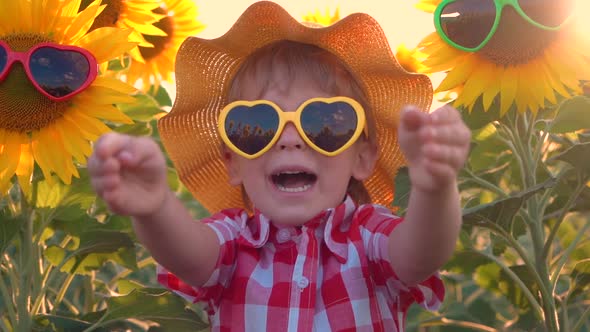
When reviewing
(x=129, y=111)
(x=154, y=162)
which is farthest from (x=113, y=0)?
(x=154, y=162)

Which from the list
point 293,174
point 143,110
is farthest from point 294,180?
point 143,110

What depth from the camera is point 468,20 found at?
2.58 meters

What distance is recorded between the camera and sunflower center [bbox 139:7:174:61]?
142 inches

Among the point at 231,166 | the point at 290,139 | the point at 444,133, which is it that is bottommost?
the point at 231,166

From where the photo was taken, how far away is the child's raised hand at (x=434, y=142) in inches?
64.1

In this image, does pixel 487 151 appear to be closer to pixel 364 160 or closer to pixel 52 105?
pixel 364 160

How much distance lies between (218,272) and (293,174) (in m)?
0.25

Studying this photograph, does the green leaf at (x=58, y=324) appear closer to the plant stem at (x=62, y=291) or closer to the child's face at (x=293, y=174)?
the plant stem at (x=62, y=291)

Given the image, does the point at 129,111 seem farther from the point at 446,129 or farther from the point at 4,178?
the point at 446,129

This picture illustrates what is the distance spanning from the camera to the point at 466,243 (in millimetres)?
3205

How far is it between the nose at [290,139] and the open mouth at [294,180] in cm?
6

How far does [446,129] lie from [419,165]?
0.29ft

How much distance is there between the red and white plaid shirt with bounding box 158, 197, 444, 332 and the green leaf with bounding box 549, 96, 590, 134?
0.62 m

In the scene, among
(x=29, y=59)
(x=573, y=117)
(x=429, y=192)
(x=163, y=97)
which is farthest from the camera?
(x=163, y=97)
